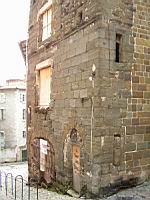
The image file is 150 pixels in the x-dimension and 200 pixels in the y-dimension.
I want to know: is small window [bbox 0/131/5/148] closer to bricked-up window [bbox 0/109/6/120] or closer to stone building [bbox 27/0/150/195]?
bricked-up window [bbox 0/109/6/120]

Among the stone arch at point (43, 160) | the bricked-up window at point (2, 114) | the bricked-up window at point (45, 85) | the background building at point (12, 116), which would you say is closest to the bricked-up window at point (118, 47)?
the bricked-up window at point (45, 85)

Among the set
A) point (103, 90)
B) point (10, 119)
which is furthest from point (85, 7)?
point (10, 119)

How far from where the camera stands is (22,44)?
15.3m

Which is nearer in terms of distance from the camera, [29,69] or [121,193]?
[121,193]

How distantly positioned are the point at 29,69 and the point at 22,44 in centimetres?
329

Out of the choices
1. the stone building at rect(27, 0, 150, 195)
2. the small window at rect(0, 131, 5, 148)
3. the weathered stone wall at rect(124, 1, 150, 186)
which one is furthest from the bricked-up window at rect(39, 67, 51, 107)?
the small window at rect(0, 131, 5, 148)

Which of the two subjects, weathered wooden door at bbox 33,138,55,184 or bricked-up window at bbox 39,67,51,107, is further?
bricked-up window at bbox 39,67,51,107

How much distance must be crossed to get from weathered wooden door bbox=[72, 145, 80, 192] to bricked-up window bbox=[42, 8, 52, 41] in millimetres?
4212

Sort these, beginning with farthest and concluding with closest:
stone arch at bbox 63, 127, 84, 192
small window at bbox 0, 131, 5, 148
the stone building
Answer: small window at bbox 0, 131, 5, 148, stone arch at bbox 63, 127, 84, 192, the stone building

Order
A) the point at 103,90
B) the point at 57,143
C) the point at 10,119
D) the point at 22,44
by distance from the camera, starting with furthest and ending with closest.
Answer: the point at 10,119 < the point at 22,44 < the point at 57,143 < the point at 103,90

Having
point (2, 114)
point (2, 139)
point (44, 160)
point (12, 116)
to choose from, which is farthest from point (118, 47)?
point (2, 139)

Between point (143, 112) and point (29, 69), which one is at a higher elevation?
point (29, 69)

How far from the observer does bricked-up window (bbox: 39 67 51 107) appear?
35.3 feet

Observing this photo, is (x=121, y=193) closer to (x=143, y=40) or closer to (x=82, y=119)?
(x=82, y=119)
